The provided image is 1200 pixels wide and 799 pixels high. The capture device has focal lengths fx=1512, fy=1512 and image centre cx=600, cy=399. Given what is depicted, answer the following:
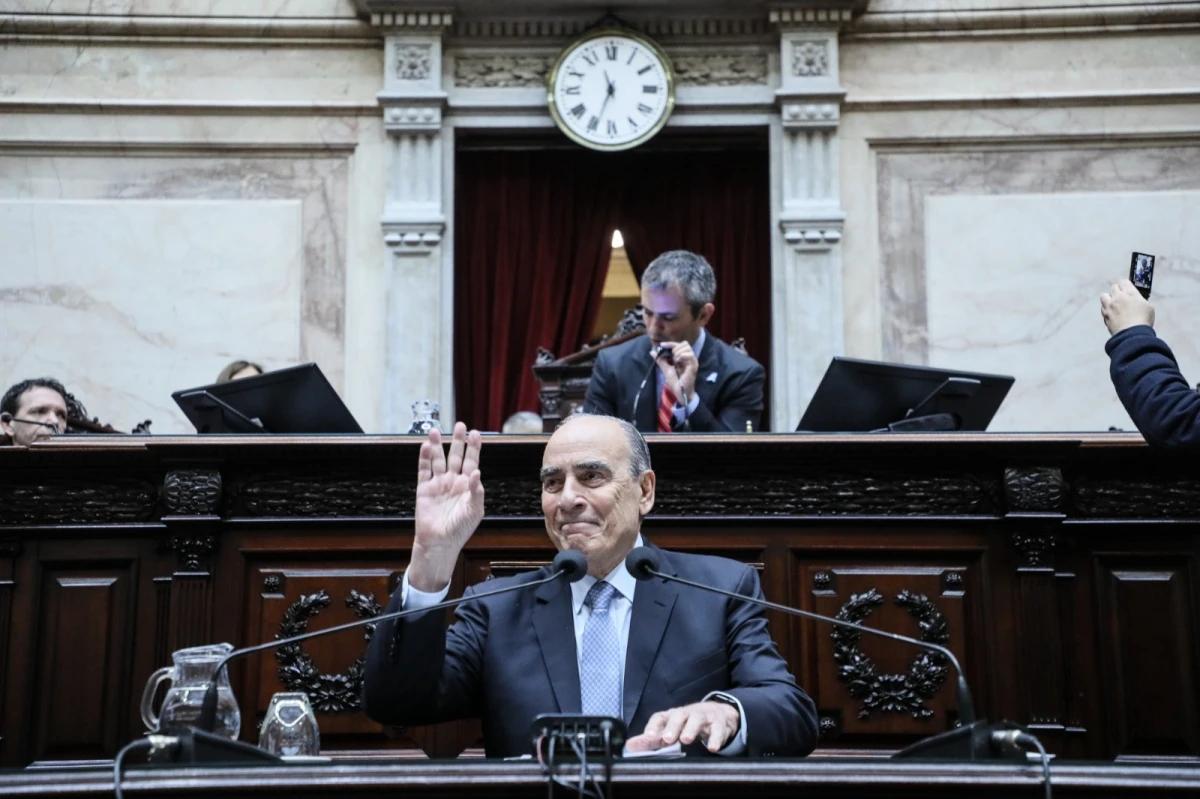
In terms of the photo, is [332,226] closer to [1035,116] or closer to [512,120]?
[512,120]

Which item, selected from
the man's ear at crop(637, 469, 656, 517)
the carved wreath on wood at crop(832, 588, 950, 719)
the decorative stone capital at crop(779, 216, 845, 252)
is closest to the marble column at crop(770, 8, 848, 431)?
the decorative stone capital at crop(779, 216, 845, 252)

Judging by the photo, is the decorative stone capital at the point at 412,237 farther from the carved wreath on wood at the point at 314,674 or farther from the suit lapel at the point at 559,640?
A: the suit lapel at the point at 559,640

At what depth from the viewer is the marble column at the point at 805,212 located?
23.4 feet

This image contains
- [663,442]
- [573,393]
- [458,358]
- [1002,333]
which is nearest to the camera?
[663,442]

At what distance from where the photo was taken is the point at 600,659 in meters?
2.99

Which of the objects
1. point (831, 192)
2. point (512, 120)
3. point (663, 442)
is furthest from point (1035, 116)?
point (663, 442)

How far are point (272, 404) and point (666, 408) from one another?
4.03ft

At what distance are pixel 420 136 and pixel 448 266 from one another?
0.65 m

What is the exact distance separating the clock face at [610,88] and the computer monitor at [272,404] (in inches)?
131

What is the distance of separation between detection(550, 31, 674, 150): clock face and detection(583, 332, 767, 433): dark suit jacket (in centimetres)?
256

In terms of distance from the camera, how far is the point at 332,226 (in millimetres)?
7340

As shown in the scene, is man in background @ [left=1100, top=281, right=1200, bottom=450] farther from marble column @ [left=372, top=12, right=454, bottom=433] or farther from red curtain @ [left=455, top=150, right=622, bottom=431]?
red curtain @ [left=455, top=150, right=622, bottom=431]

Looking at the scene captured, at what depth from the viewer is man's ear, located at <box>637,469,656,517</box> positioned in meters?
3.17

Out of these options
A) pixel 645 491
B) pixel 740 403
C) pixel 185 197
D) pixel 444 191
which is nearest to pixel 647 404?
pixel 740 403
